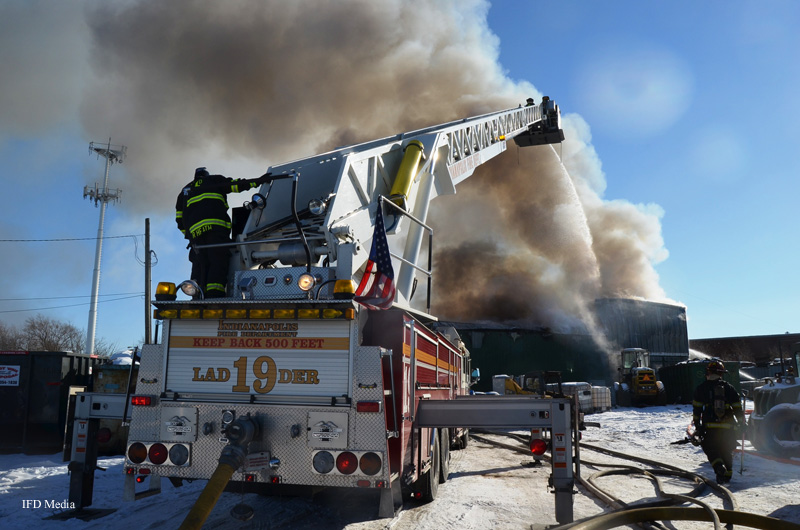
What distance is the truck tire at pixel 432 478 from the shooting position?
627 cm

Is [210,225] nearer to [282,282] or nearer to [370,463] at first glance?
[282,282]

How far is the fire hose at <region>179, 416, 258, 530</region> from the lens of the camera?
12.0ft

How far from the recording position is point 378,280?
16.4ft

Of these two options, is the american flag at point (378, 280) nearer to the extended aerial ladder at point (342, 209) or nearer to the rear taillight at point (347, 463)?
the extended aerial ladder at point (342, 209)

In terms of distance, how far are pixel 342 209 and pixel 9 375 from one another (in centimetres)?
966

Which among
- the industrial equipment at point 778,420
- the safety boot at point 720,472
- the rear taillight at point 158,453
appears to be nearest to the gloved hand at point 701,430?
the safety boot at point 720,472

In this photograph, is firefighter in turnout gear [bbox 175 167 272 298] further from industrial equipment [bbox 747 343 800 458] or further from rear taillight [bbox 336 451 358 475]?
industrial equipment [bbox 747 343 800 458]

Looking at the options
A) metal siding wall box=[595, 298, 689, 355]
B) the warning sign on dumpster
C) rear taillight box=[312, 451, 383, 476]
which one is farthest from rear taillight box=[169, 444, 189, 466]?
metal siding wall box=[595, 298, 689, 355]

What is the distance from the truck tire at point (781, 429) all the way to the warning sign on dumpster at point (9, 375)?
14.5 m

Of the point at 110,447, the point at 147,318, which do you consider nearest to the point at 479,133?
the point at 110,447

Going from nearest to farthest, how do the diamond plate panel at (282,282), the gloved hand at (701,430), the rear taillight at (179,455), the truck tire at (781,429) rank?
the rear taillight at (179,455) < the diamond plate panel at (282,282) < the gloved hand at (701,430) < the truck tire at (781,429)

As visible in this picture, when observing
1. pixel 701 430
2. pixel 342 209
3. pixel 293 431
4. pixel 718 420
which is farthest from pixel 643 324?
pixel 293 431

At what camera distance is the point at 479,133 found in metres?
11.3

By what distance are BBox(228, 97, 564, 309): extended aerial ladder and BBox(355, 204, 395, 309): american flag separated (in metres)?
0.35
